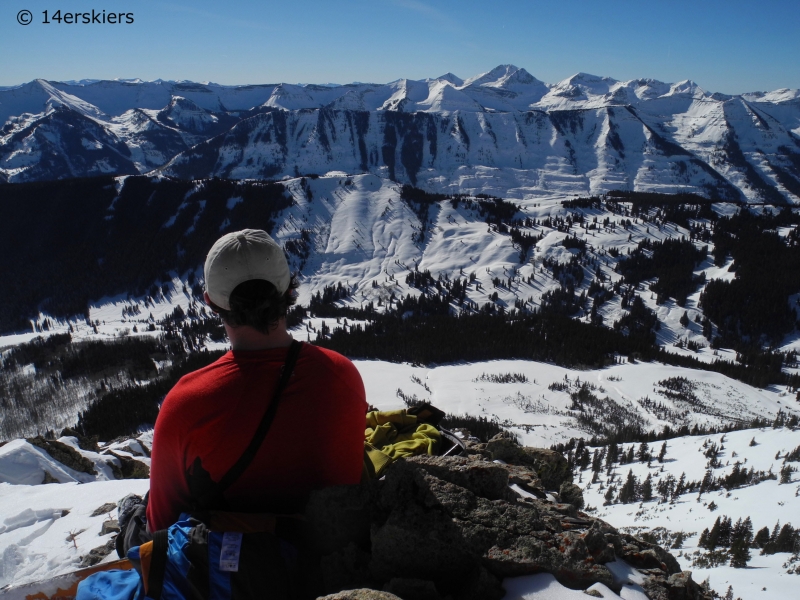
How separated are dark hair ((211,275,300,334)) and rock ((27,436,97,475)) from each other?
17.2m

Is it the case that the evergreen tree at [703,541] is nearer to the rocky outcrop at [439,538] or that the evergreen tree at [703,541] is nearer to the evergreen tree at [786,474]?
the evergreen tree at [786,474]

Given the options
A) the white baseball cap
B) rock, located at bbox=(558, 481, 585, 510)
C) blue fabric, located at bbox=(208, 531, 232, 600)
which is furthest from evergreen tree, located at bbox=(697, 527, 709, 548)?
the white baseball cap

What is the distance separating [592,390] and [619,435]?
16.9m

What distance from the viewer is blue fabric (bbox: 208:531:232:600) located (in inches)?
146

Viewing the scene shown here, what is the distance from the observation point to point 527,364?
8519 cm

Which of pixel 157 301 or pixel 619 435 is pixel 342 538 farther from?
pixel 157 301

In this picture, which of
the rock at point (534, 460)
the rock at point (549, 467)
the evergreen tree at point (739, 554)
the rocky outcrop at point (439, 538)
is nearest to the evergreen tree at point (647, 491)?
the evergreen tree at point (739, 554)

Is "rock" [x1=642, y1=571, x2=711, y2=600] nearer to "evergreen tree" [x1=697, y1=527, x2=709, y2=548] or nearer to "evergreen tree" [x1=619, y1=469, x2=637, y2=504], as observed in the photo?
"evergreen tree" [x1=697, y1=527, x2=709, y2=548]

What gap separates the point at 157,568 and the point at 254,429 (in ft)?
4.65

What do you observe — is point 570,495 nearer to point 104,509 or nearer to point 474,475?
point 474,475

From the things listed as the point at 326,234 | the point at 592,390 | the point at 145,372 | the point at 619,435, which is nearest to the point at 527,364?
the point at 592,390

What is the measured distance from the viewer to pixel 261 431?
3807mm

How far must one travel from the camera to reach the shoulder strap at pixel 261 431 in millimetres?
3811

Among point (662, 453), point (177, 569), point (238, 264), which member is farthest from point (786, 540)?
point (238, 264)
